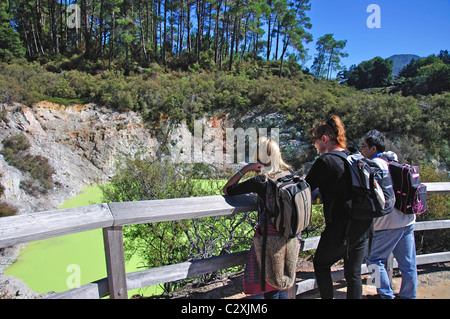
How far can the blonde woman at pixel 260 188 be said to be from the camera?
6.95 feet

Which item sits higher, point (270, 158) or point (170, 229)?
point (270, 158)

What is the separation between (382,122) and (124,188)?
14.6 meters

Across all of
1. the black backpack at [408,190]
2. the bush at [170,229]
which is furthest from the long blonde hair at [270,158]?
the bush at [170,229]

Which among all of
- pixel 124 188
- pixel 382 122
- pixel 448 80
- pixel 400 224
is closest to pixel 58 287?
pixel 124 188

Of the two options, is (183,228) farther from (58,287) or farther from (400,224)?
(400,224)

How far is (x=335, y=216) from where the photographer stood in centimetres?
218

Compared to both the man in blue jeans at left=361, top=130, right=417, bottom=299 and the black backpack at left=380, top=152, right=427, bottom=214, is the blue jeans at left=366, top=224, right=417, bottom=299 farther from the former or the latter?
the black backpack at left=380, top=152, right=427, bottom=214

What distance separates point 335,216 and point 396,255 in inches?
43.0

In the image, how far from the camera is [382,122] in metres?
16.4

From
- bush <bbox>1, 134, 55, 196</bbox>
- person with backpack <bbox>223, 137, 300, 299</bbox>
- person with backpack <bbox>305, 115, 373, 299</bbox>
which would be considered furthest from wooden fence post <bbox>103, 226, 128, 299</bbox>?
bush <bbox>1, 134, 55, 196</bbox>

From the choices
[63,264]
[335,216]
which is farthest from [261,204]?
[63,264]

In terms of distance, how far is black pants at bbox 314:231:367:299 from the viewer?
7.29ft

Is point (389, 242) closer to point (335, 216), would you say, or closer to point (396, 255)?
point (396, 255)

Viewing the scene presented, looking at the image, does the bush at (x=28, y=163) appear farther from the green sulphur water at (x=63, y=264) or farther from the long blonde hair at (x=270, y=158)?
the long blonde hair at (x=270, y=158)
